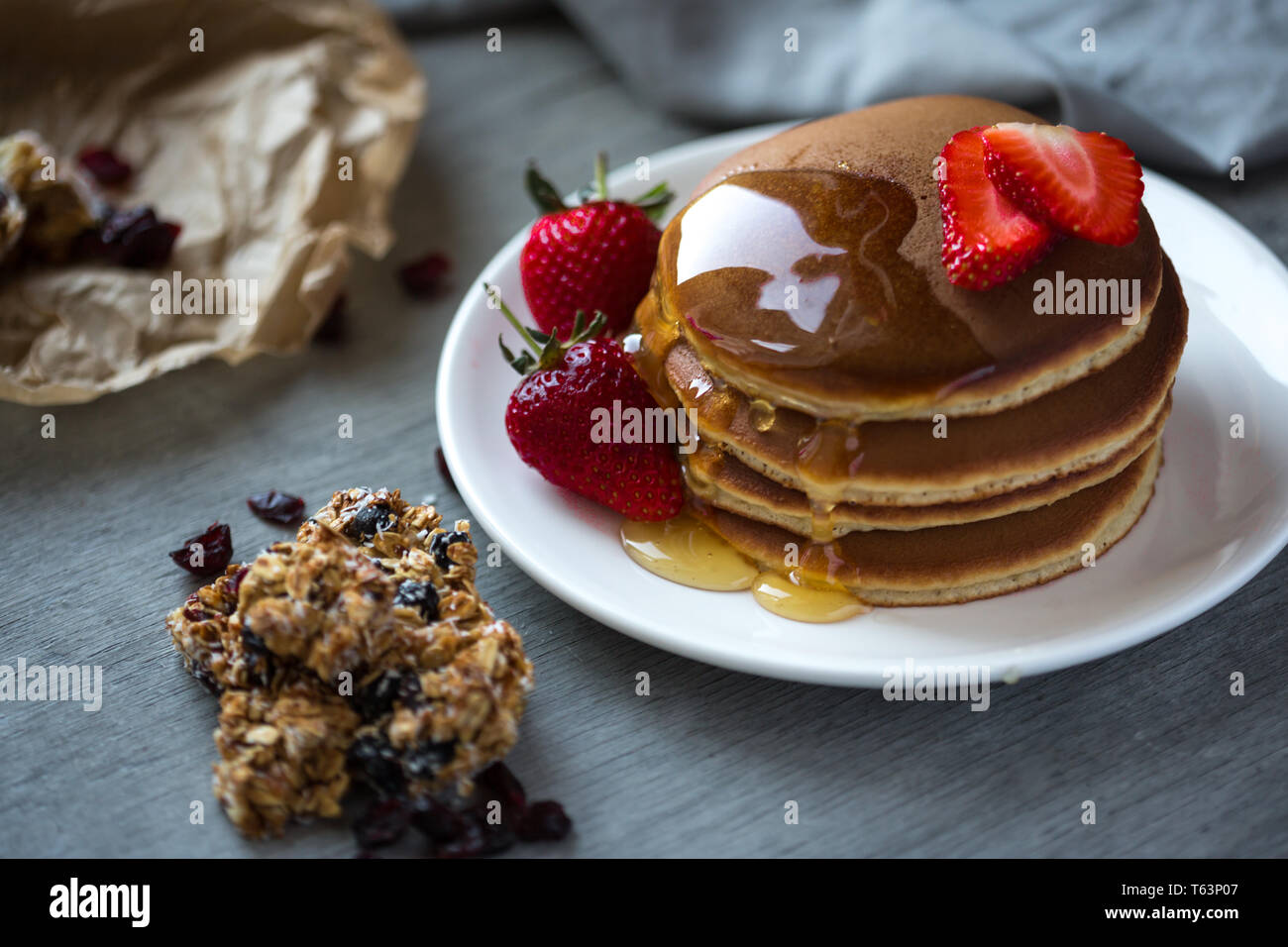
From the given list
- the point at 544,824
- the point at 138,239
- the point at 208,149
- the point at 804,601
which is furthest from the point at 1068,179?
the point at 208,149

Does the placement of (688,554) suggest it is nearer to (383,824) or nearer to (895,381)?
(895,381)

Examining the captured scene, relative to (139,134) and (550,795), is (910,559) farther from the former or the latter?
(139,134)

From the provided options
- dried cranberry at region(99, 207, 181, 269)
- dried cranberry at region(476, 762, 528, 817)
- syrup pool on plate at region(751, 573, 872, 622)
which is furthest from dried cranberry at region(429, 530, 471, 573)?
dried cranberry at region(99, 207, 181, 269)

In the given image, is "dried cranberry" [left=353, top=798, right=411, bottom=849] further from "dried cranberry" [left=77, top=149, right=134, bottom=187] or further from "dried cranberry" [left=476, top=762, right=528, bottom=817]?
"dried cranberry" [left=77, top=149, right=134, bottom=187]

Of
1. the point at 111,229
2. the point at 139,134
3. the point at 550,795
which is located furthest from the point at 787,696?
the point at 139,134

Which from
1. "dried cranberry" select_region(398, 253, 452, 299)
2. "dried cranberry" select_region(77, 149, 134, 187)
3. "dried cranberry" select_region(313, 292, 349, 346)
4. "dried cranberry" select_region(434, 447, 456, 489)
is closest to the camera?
"dried cranberry" select_region(434, 447, 456, 489)

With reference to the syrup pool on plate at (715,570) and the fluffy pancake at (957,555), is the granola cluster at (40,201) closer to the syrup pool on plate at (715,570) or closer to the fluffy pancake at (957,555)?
the syrup pool on plate at (715,570)

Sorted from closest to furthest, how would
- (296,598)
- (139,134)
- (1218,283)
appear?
(296,598) → (1218,283) → (139,134)
